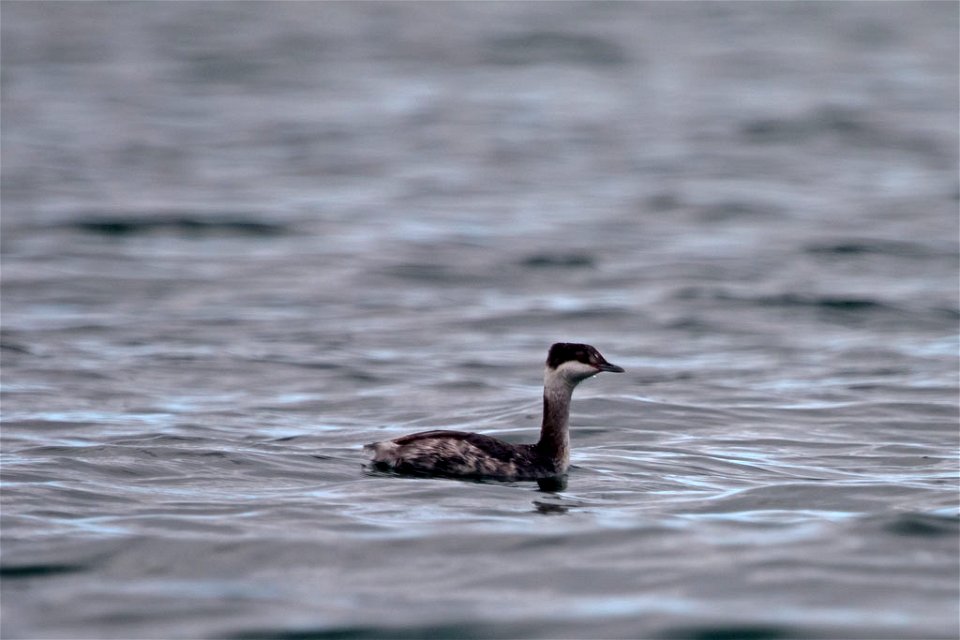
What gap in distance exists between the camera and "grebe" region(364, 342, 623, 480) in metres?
13.8

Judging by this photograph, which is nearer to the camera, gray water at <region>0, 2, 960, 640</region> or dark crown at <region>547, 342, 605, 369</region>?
gray water at <region>0, 2, 960, 640</region>

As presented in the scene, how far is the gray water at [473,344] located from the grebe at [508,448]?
22cm

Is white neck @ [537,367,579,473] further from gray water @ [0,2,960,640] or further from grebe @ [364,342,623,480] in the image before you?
gray water @ [0,2,960,640]

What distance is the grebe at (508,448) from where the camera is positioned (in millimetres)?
13766

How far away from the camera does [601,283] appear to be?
2750cm

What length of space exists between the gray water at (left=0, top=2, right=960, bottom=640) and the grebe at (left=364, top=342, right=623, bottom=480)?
22 centimetres

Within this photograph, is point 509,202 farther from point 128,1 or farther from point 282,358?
point 128,1

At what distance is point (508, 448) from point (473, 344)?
8577 millimetres

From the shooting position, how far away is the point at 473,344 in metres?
22.6

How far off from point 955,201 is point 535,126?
15.7m

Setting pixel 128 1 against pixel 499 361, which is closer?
pixel 499 361

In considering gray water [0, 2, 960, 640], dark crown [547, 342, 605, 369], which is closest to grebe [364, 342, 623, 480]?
dark crown [547, 342, 605, 369]

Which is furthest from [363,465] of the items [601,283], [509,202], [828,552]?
[509,202]

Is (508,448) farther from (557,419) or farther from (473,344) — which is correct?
(473,344)
